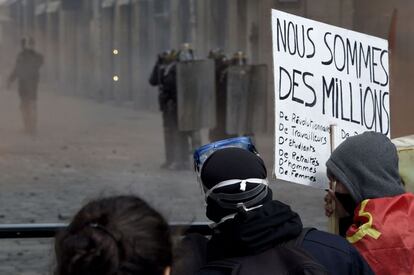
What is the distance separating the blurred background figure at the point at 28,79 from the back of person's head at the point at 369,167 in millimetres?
10909

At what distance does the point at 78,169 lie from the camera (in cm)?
1212

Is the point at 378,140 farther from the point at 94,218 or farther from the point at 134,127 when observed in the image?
the point at 134,127

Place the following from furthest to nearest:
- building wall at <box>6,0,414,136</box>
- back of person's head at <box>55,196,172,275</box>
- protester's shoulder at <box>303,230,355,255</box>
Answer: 1. building wall at <box>6,0,414,136</box>
2. protester's shoulder at <box>303,230,355,255</box>
3. back of person's head at <box>55,196,172,275</box>

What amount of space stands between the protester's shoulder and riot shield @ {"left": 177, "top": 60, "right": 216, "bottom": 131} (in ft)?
31.1

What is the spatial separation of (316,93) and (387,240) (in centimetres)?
103

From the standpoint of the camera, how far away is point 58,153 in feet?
42.1

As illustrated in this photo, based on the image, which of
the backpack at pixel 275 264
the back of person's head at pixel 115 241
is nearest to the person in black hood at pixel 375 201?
the backpack at pixel 275 264

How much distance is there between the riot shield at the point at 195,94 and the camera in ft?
39.0

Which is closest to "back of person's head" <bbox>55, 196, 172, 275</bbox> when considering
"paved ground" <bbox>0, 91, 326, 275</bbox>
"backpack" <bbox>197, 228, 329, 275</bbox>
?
"backpack" <bbox>197, 228, 329, 275</bbox>

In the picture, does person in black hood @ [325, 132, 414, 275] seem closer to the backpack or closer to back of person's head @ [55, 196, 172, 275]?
the backpack

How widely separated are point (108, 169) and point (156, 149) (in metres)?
1.37

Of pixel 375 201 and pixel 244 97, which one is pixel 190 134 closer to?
pixel 244 97

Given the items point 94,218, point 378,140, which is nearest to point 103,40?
point 378,140

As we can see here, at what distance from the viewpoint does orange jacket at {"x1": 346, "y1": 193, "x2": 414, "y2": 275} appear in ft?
8.75
